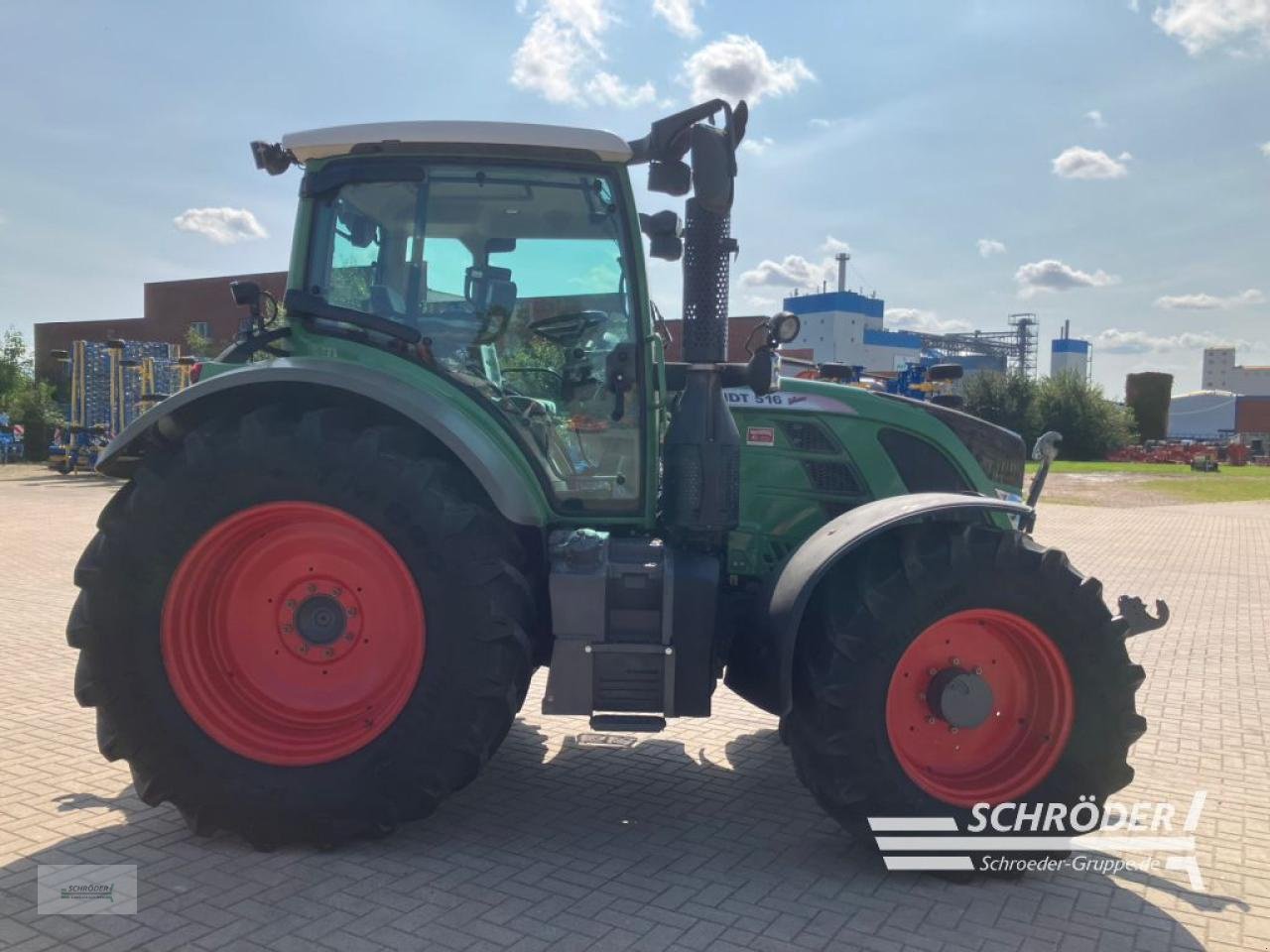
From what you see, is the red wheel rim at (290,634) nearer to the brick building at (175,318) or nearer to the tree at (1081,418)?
the brick building at (175,318)

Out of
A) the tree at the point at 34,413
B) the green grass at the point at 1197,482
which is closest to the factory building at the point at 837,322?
the green grass at the point at 1197,482

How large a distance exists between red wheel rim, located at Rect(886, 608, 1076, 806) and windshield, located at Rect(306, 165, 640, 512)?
132 cm

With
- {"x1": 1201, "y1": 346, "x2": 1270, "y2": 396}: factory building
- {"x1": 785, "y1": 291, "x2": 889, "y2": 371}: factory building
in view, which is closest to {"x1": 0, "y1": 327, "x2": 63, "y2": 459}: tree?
{"x1": 785, "y1": 291, "x2": 889, "y2": 371}: factory building

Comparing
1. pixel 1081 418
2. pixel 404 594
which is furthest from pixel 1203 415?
pixel 404 594

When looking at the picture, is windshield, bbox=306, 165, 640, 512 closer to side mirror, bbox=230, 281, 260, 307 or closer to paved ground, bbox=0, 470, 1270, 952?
side mirror, bbox=230, 281, 260, 307

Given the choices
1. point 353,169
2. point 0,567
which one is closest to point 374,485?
point 353,169

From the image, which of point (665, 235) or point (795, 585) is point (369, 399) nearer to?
point (665, 235)

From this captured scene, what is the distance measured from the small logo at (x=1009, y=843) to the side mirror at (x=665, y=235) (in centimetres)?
244

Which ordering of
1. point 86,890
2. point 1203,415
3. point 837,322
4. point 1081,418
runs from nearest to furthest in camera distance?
point 86,890
point 1081,418
point 837,322
point 1203,415

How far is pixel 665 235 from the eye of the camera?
4164mm

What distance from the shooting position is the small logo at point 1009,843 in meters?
3.42

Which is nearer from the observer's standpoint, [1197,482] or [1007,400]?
[1197,482]

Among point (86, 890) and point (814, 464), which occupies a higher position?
point (814, 464)

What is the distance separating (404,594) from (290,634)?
529 mm
